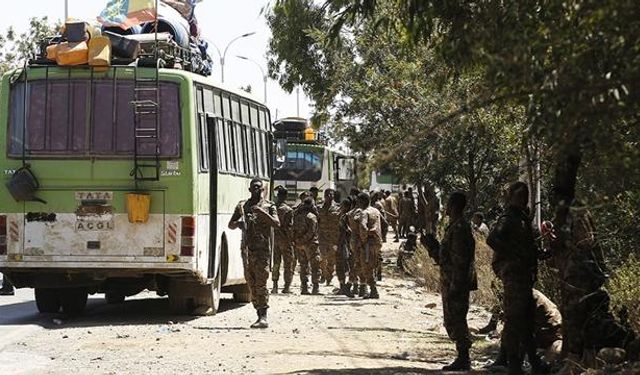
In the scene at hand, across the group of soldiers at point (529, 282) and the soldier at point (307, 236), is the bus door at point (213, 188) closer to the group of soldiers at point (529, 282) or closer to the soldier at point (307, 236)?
the group of soldiers at point (529, 282)

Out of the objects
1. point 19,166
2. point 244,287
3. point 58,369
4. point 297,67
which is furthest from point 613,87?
point 297,67

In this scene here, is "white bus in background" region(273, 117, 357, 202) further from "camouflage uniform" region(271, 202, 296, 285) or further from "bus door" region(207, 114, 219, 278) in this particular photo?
"bus door" region(207, 114, 219, 278)

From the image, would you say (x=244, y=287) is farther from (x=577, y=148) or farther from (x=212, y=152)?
(x=577, y=148)

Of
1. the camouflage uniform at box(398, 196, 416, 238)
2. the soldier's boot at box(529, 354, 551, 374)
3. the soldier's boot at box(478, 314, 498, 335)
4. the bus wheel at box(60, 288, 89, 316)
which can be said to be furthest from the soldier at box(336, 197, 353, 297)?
the camouflage uniform at box(398, 196, 416, 238)

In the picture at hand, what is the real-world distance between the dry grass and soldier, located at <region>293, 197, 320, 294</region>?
2.07 m

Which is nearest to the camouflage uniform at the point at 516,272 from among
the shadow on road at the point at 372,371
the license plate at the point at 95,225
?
the shadow on road at the point at 372,371

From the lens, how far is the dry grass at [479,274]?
16230mm

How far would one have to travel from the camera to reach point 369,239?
62.2 ft

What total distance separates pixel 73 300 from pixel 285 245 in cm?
584

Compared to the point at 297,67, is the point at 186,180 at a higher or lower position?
lower

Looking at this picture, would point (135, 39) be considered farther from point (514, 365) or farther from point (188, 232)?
point (514, 365)

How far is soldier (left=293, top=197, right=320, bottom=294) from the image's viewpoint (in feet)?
66.5

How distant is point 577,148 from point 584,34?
593 mm

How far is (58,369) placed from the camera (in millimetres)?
10320
